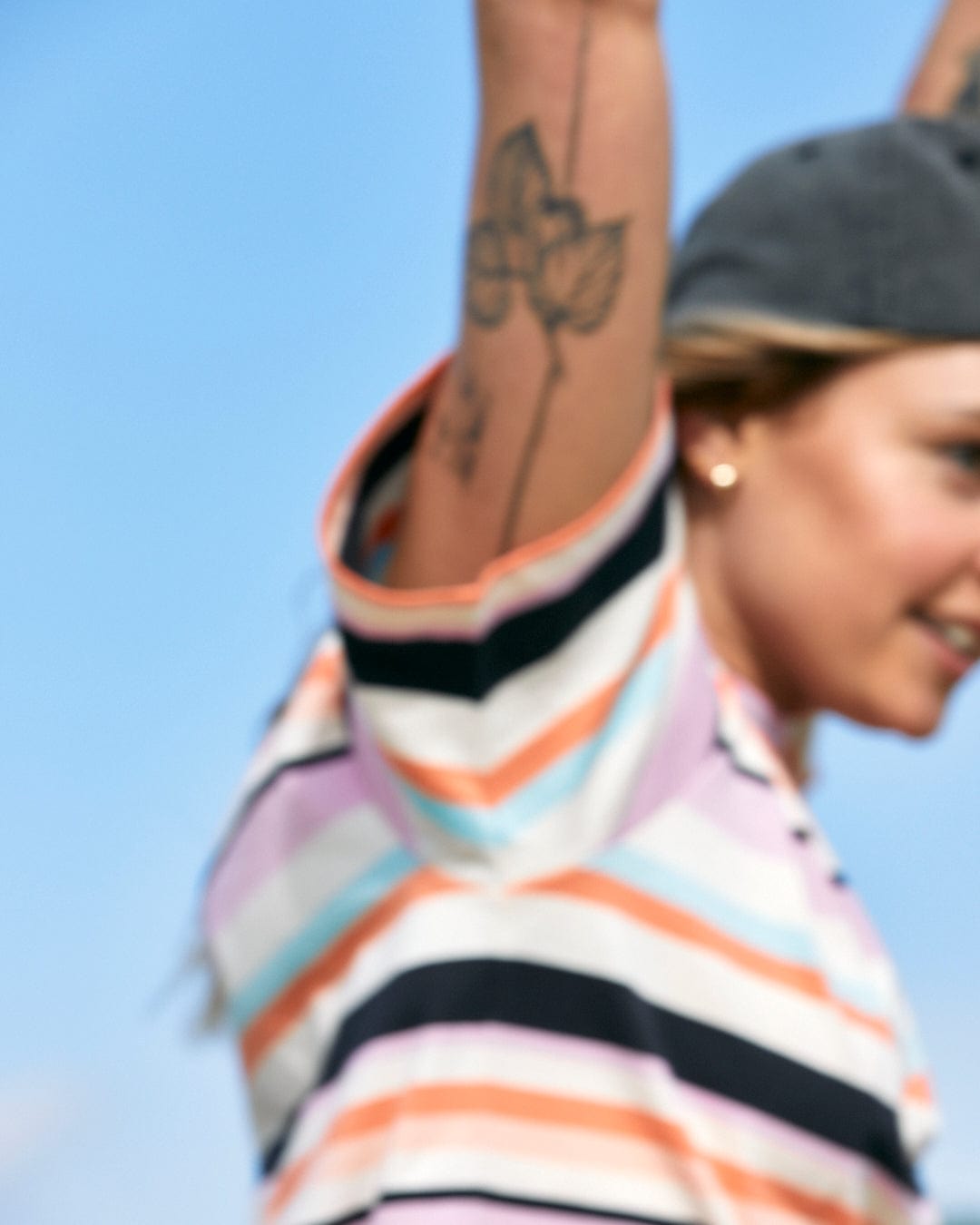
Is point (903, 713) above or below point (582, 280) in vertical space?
below

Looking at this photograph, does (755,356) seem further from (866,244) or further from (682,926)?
(682,926)

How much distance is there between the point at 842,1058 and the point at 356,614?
0.41 metres

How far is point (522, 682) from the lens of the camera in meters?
1.05

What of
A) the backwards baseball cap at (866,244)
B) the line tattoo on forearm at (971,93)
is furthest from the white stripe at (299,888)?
the line tattoo on forearm at (971,93)

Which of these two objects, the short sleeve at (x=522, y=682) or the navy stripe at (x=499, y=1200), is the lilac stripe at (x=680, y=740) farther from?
the navy stripe at (x=499, y=1200)

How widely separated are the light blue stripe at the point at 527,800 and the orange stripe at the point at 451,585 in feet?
0.37

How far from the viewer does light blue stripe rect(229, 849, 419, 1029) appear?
1103 millimetres

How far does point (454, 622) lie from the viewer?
102 cm

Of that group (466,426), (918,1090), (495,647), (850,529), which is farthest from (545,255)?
(918,1090)

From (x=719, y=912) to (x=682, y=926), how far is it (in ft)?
0.11

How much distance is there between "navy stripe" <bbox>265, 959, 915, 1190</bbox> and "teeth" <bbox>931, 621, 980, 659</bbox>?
37cm

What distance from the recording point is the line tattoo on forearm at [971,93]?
5.31 feet

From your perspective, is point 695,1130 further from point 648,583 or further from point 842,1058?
point 648,583

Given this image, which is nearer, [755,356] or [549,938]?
[549,938]
